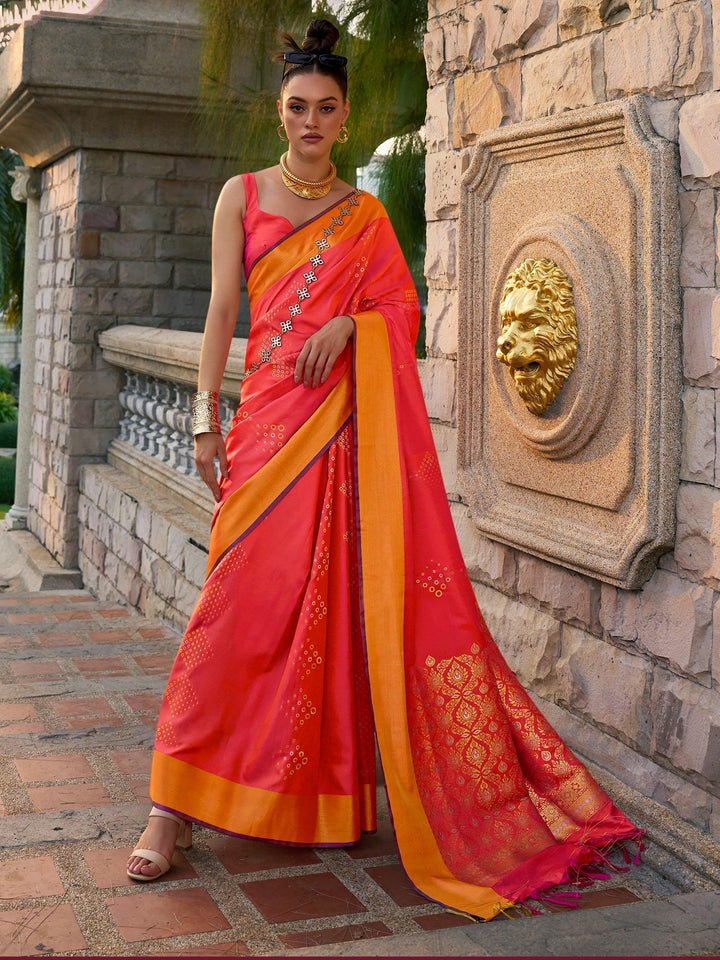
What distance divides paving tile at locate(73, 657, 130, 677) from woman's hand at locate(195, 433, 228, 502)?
6.14 ft

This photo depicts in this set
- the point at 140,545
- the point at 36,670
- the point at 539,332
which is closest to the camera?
the point at 539,332

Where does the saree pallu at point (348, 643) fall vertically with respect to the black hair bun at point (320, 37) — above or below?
below

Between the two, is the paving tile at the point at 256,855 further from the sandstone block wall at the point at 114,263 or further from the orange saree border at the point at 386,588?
the sandstone block wall at the point at 114,263

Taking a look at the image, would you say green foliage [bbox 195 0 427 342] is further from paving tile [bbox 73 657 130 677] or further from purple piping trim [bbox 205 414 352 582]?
purple piping trim [bbox 205 414 352 582]

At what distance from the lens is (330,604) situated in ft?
8.41

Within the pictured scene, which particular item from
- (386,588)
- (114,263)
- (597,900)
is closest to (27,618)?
(114,263)

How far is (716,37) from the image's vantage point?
2293mm

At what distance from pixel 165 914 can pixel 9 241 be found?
44.4 ft

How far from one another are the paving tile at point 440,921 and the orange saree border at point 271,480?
2.90 feet

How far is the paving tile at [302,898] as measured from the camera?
2258mm

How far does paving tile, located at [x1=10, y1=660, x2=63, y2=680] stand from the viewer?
164 inches

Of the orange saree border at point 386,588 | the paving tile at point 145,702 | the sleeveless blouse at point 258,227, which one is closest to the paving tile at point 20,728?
the paving tile at point 145,702

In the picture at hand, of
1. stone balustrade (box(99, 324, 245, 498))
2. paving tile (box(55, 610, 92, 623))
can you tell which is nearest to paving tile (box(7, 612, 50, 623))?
paving tile (box(55, 610, 92, 623))

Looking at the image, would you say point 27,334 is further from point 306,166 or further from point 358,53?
point 306,166
